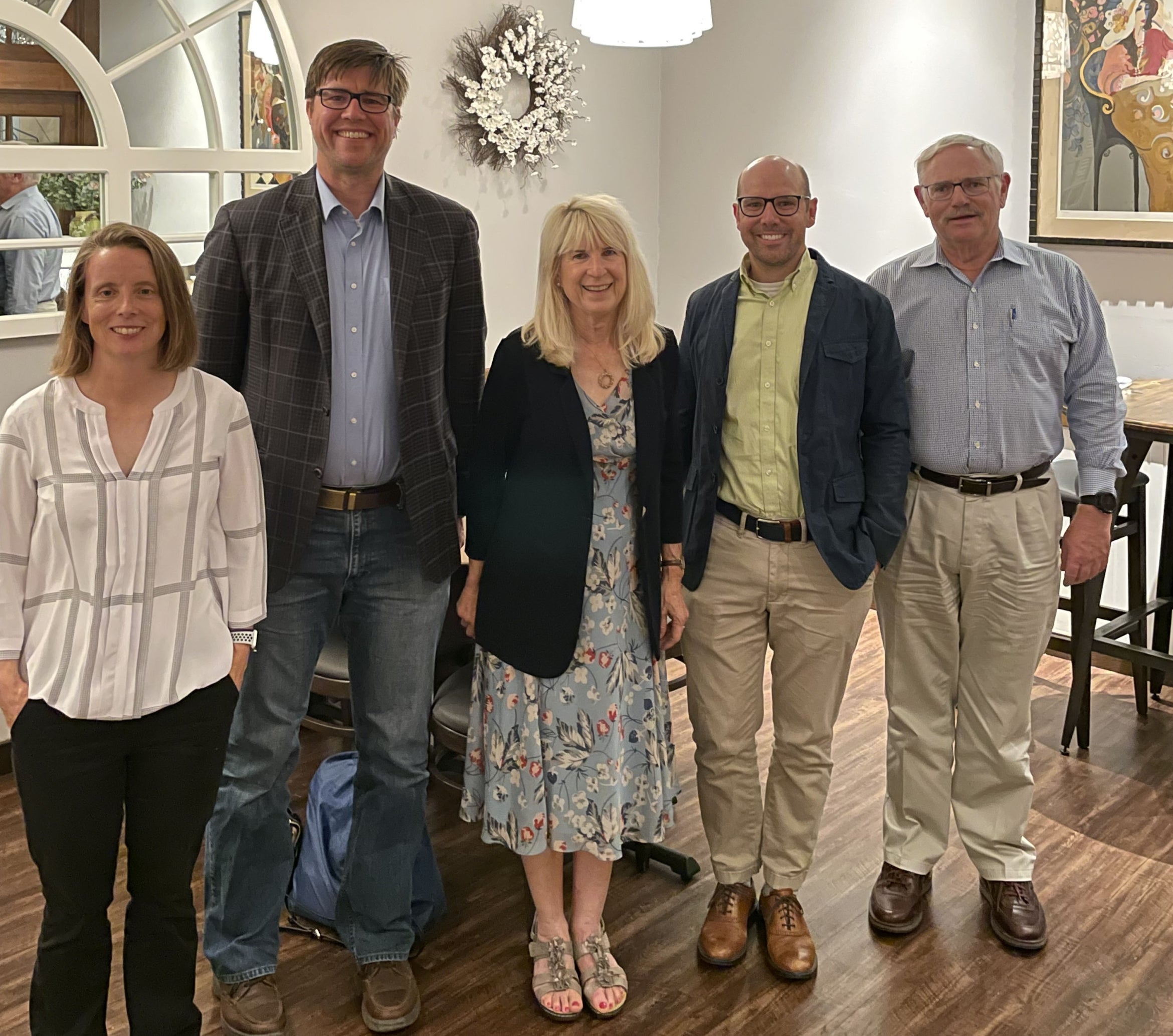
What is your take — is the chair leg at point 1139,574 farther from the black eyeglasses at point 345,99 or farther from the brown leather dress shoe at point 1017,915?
the black eyeglasses at point 345,99

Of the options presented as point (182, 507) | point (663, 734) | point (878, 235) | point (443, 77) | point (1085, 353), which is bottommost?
point (663, 734)

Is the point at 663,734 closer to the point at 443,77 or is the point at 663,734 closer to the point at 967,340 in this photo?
the point at 967,340

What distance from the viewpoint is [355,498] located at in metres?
2.27

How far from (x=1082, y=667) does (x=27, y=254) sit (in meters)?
3.17

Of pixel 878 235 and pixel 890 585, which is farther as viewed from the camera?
pixel 878 235

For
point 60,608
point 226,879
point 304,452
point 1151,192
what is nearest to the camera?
point 60,608

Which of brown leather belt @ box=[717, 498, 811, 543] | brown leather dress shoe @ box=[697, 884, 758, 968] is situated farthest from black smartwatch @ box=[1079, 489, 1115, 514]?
brown leather dress shoe @ box=[697, 884, 758, 968]

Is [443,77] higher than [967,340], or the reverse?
[443,77]

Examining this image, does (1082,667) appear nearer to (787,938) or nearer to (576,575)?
(787,938)

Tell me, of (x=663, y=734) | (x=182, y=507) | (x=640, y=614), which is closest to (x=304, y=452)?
(x=182, y=507)

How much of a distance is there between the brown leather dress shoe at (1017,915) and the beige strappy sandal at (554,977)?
926 millimetres

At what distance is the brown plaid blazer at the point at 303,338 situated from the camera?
7.27 ft

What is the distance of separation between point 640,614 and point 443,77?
2.79 metres

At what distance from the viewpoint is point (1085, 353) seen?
2629 mm
